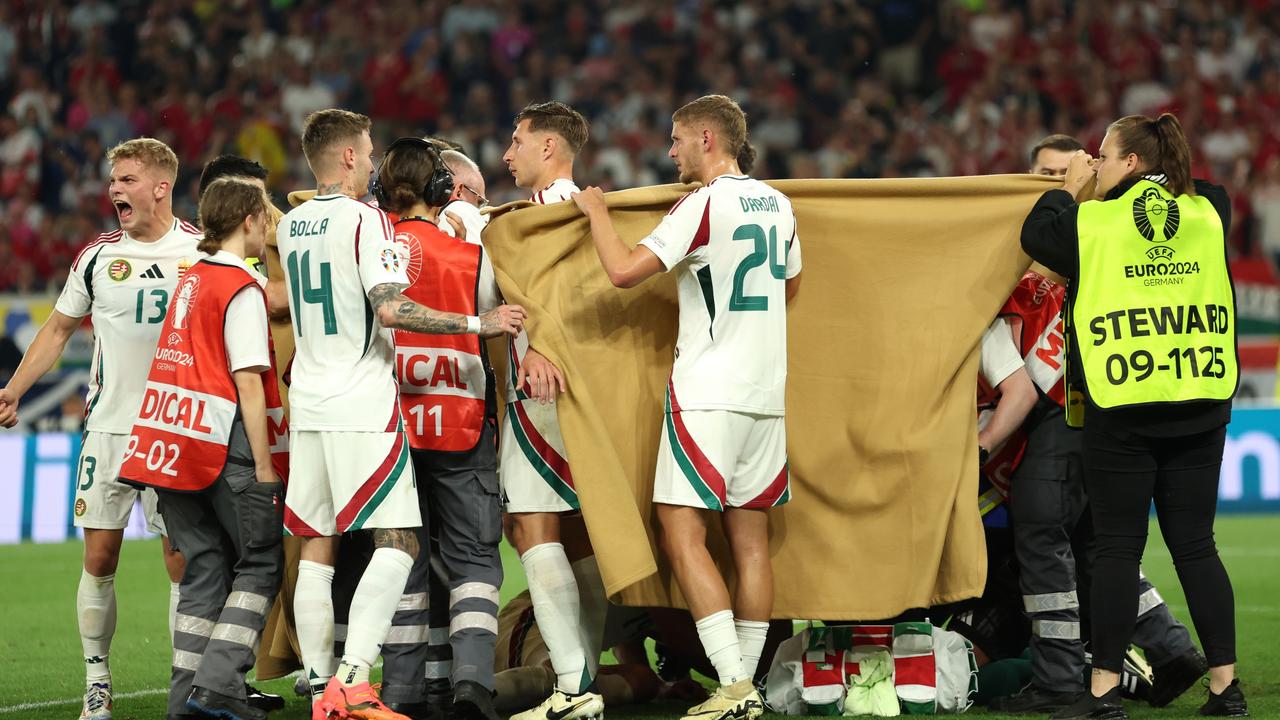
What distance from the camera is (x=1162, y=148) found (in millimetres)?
5293

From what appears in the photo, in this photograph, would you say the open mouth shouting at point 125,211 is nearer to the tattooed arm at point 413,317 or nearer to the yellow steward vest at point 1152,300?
the tattooed arm at point 413,317

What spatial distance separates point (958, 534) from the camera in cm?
567

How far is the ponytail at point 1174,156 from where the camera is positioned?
5.24 meters

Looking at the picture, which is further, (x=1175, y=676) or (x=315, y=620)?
(x=1175, y=676)

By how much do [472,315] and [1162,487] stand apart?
8.63 feet

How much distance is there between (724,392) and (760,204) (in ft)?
2.35

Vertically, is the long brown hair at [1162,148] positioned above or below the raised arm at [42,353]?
above

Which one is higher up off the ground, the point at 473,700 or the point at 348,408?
the point at 348,408

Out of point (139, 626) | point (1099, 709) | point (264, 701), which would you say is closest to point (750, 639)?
point (1099, 709)

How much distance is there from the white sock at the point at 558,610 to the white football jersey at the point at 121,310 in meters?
1.83

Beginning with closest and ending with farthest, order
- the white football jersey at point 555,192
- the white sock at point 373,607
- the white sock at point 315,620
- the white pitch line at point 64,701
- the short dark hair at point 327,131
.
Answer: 1. the white sock at point 373,607
2. the white sock at point 315,620
3. the short dark hair at point 327,131
4. the white football jersey at point 555,192
5. the white pitch line at point 64,701

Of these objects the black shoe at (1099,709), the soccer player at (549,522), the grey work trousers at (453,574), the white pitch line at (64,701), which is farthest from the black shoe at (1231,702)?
the white pitch line at (64,701)

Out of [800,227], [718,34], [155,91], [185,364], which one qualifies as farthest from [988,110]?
[185,364]

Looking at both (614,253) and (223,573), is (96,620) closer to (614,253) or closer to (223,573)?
(223,573)
